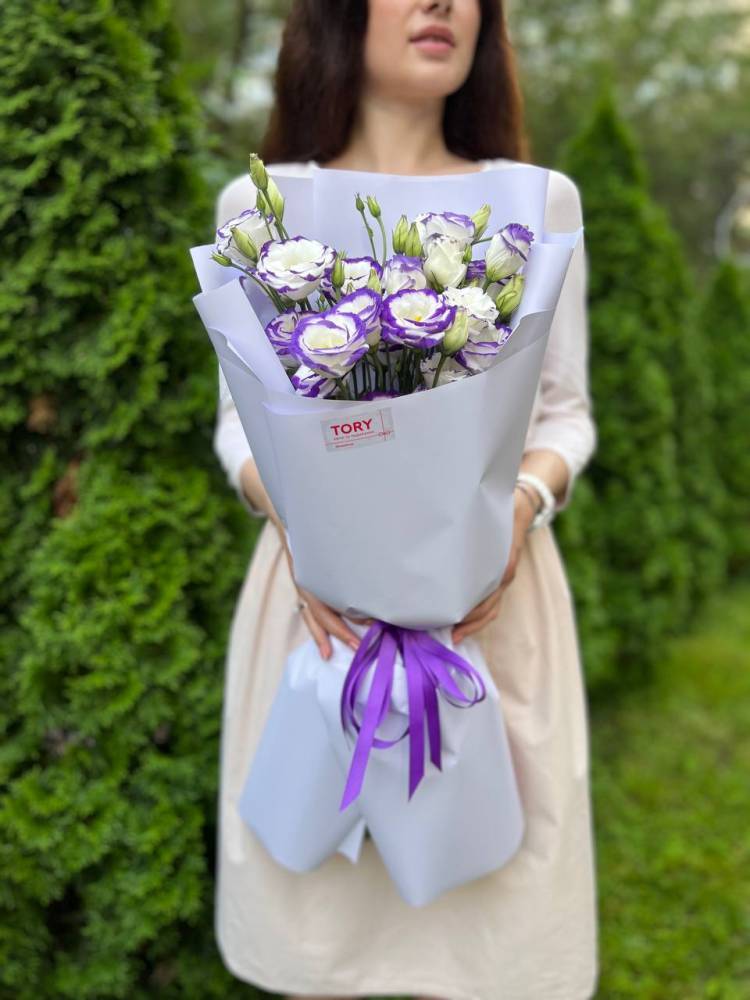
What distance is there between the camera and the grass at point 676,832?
2650 millimetres

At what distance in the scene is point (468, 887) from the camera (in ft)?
5.19

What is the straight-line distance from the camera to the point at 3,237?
188 cm

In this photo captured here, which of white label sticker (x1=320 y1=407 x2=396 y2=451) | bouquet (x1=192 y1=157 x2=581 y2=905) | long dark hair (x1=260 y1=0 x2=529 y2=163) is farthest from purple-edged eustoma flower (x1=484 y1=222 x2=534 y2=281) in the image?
long dark hair (x1=260 y1=0 x2=529 y2=163)

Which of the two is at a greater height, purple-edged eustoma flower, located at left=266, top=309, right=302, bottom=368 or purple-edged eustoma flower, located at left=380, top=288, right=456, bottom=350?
purple-edged eustoma flower, located at left=380, top=288, right=456, bottom=350

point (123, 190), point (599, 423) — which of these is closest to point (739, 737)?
point (599, 423)

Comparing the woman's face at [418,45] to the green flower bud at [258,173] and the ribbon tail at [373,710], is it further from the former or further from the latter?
the ribbon tail at [373,710]

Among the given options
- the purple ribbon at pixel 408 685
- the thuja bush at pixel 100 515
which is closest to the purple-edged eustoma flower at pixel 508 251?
the purple ribbon at pixel 408 685

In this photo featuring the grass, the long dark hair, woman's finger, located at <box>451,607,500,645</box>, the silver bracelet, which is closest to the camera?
woman's finger, located at <box>451,607,500,645</box>

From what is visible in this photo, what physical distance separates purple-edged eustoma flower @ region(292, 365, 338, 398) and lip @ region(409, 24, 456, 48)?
84 cm

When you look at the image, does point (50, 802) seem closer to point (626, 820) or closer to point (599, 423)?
point (626, 820)

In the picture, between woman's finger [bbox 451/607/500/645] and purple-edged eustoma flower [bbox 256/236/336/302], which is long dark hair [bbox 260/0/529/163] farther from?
woman's finger [bbox 451/607/500/645]

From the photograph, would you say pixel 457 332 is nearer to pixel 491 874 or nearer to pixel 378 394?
pixel 378 394

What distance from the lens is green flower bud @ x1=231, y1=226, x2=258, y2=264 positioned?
104 cm

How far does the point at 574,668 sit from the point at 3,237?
1436 mm
